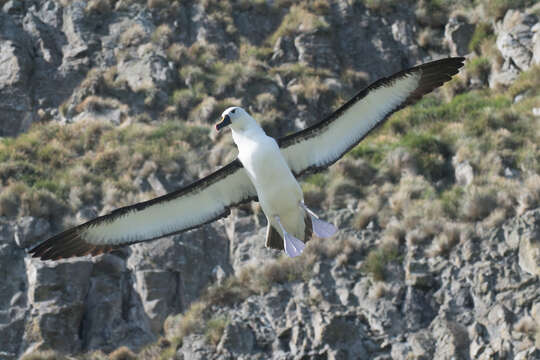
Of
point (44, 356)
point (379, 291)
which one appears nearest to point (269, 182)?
point (379, 291)

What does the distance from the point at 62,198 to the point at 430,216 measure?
802 centimetres

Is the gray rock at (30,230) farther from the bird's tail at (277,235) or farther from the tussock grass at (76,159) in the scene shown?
the bird's tail at (277,235)

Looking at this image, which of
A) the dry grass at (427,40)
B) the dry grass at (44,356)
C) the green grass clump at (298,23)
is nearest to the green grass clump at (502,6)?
the dry grass at (427,40)

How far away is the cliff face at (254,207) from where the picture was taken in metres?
13.5

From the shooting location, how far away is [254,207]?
1616cm

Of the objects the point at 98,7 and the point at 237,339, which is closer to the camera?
the point at 237,339

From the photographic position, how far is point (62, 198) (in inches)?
672

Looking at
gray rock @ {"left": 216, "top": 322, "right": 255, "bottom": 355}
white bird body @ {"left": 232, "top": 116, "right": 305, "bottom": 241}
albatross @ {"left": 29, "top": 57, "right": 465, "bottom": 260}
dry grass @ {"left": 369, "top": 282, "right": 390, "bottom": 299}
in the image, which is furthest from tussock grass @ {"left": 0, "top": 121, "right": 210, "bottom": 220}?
white bird body @ {"left": 232, "top": 116, "right": 305, "bottom": 241}

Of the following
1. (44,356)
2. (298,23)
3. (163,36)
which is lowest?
(44,356)

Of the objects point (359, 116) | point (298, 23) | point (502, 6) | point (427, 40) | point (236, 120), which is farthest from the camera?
point (298, 23)

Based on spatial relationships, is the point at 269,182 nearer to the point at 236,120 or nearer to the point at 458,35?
the point at 236,120

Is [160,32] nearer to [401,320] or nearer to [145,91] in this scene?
[145,91]

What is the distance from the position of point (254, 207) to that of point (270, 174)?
7.37 meters

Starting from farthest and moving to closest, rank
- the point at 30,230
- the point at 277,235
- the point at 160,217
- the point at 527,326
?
the point at 30,230 < the point at 527,326 < the point at 160,217 < the point at 277,235
